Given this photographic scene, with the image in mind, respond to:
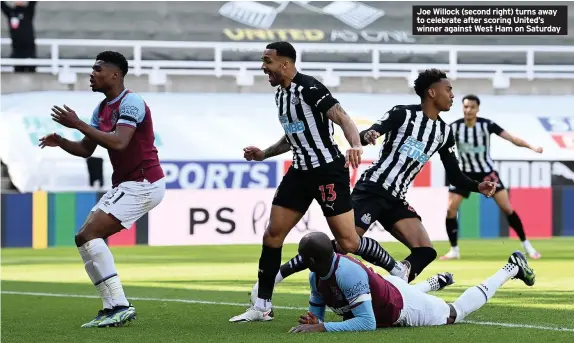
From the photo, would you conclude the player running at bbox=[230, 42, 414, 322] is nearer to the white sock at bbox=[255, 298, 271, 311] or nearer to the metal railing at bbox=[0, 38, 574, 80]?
the white sock at bbox=[255, 298, 271, 311]

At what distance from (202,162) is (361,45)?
1094 centimetres

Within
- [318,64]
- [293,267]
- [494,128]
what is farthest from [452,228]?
[318,64]

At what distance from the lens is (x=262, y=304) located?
9430 millimetres

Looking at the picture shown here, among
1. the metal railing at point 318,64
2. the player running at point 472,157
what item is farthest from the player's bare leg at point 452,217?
the metal railing at point 318,64

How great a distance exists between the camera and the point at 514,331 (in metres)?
8.43

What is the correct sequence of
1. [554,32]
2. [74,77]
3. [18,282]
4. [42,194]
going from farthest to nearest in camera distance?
[554,32] → [74,77] → [42,194] → [18,282]

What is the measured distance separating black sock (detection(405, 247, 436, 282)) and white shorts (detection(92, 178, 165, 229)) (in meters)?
1.98

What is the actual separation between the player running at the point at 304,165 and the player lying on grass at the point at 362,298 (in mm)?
847

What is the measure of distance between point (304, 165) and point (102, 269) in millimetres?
1561

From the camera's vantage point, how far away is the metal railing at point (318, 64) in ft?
109

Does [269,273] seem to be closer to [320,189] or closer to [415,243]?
[320,189]

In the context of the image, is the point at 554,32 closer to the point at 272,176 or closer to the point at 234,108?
the point at 234,108

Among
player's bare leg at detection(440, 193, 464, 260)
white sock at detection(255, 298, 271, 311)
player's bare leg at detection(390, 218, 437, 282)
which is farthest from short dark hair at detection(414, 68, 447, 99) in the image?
player's bare leg at detection(440, 193, 464, 260)

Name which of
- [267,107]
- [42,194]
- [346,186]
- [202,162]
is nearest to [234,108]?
[267,107]
